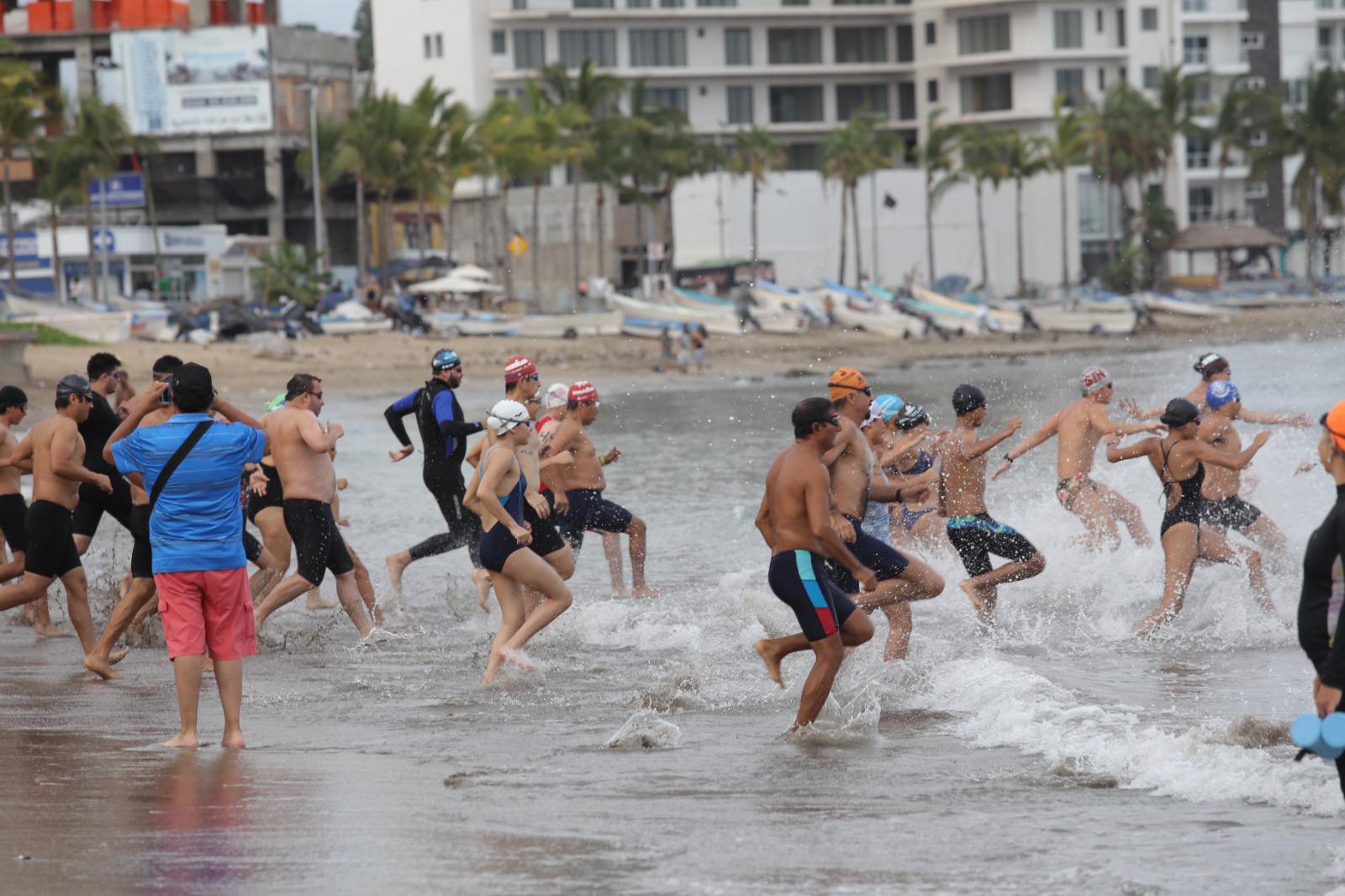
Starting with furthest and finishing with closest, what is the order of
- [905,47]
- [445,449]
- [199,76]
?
[905,47]
[199,76]
[445,449]

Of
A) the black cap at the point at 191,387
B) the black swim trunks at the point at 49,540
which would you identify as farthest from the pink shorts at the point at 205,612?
the black swim trunks at the point at 49,540

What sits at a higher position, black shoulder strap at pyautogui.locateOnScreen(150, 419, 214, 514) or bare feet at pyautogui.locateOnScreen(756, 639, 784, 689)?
black shoulder strap at pyautogui.locateOnScreen(150, 419, 214, 514)

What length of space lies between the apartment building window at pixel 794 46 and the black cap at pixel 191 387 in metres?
75.6

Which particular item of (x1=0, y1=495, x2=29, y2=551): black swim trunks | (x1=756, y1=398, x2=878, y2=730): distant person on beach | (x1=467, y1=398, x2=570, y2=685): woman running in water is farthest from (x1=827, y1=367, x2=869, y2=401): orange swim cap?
(x1=0, y1=495, x2=29, y2=551): black swim trunks

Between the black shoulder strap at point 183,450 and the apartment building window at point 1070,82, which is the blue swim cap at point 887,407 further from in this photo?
the apartment building window at point 1070,82

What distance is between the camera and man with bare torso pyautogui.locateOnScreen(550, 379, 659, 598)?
1211cm

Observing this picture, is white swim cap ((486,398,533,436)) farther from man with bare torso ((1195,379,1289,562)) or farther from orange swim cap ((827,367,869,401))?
man with bare torso ((1195,379,1289,562))

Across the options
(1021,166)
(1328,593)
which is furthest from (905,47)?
(1328,593)

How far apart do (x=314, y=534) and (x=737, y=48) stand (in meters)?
72.5

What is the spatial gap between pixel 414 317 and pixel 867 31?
40.3 meters

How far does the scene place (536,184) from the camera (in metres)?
64.2

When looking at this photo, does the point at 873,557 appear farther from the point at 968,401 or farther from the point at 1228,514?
the point at 1228,514

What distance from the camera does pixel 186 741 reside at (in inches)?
305

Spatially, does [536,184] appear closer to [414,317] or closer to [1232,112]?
[414,317]
